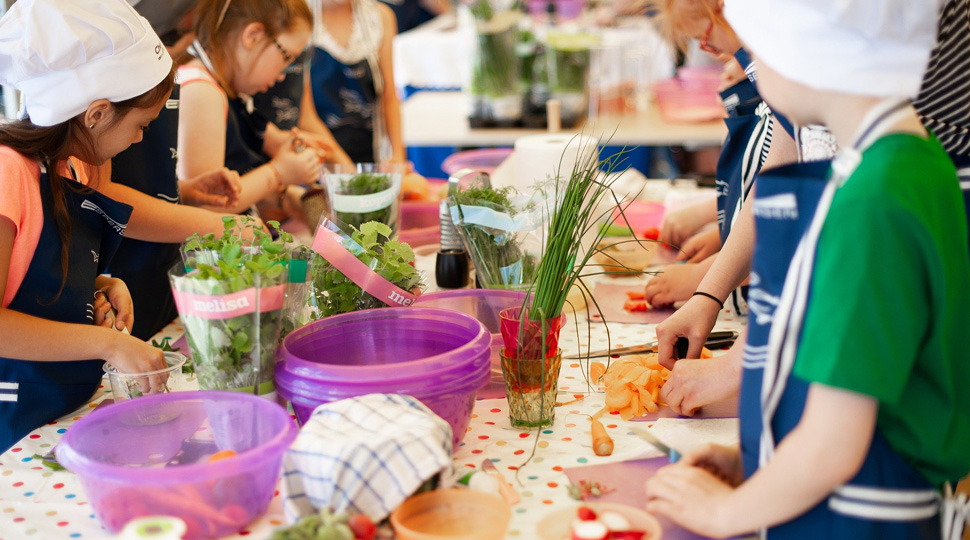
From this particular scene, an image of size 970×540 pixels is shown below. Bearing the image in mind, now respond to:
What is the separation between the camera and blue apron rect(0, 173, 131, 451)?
149 centimetres

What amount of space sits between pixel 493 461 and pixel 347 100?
3027 mm

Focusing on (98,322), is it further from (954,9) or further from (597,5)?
(597,5)

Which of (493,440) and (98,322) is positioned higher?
(98,322)

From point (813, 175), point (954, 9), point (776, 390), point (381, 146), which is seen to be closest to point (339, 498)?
point (776, 390)

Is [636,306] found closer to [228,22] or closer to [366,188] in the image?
[366,188]

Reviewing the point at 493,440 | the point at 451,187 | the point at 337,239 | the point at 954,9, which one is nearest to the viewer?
the point at 954,9

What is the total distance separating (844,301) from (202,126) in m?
1.81

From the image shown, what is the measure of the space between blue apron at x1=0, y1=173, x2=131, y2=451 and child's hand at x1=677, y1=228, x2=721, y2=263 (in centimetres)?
134

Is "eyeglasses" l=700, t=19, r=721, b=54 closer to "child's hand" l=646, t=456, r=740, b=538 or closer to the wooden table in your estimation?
"child's hand" l=646, t=456, r=740, b=538

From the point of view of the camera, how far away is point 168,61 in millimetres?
1583

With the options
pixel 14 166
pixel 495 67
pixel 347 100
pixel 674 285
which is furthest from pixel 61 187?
pixel 495 67

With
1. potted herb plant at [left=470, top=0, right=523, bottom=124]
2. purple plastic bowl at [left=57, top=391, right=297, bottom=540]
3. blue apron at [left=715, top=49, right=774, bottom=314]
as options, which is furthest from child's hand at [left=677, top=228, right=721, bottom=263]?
potted herb plant at [left=470, top=0, right=523, bottom=124]

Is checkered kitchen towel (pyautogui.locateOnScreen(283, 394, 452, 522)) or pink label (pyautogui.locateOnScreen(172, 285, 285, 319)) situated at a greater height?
pink label (pyautogui.locateOnScreen(172, 285, 285, 319))

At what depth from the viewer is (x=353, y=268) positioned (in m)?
1.47
